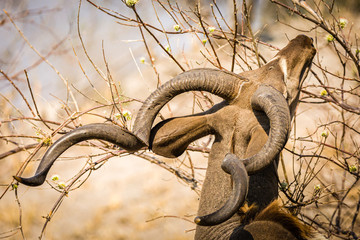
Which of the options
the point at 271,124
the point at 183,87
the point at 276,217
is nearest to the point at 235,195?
the point at 271,124

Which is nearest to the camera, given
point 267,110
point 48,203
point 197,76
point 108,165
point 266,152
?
point 266,152

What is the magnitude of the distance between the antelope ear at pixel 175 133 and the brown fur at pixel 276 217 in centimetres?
48

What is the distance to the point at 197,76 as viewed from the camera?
6.92 feet

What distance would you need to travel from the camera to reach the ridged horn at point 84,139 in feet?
6.00

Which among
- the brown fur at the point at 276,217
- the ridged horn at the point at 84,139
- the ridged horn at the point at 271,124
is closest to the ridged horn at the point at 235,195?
the ridged horn at the point at 271,124

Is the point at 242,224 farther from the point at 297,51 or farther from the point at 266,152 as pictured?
the point at 297,51

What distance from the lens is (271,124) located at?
1849 millimetres

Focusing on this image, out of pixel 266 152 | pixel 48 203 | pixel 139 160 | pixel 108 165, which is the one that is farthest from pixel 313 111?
pixel 266 152

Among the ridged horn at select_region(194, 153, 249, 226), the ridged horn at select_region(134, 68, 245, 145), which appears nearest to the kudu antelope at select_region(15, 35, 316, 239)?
the ridged horn at select_region(134, 68, 245, 145)

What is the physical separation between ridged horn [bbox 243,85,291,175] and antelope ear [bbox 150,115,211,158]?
37 centimetres

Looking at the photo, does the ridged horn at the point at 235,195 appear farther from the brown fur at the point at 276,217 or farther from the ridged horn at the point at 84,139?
the ridged horn at the point at 84,139

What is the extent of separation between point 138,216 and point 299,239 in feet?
14.2

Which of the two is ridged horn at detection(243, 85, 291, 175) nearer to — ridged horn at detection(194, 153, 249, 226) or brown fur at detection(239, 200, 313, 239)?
ridged horn at detection(194, 153, 249, 226)

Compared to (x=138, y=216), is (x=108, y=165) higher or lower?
higher
